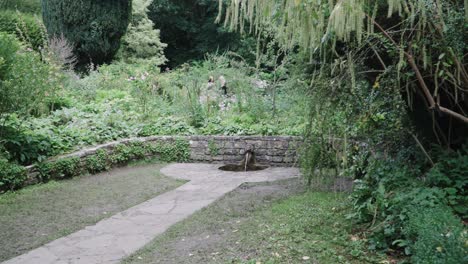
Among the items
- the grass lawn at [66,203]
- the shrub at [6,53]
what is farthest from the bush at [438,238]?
the shrub at [6,53]

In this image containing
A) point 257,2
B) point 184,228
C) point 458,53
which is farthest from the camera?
point 184,228

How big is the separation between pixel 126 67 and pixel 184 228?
32.4 ft

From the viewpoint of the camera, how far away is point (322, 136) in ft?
14.3

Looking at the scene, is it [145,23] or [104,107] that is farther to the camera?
[145,23]

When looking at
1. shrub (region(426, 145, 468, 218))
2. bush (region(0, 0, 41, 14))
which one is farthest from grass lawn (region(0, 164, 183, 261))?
bush (region(0, 0, 41, 14))

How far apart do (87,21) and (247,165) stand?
8.58m

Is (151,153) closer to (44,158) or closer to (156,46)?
A: (44,158)

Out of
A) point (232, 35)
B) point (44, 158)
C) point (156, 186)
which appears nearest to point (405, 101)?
point (156, 186)

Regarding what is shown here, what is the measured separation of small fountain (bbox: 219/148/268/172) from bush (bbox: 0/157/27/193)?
3.23 meters

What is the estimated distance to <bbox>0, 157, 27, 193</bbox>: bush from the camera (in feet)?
18.0

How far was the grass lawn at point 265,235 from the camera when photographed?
3484mm

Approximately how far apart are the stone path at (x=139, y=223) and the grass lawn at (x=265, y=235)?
0.66 feet

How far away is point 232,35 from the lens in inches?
789

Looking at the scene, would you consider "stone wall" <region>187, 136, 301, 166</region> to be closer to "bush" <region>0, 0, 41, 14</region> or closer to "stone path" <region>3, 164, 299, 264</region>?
"stone path" <region>3, 164, 299, 264</region>
